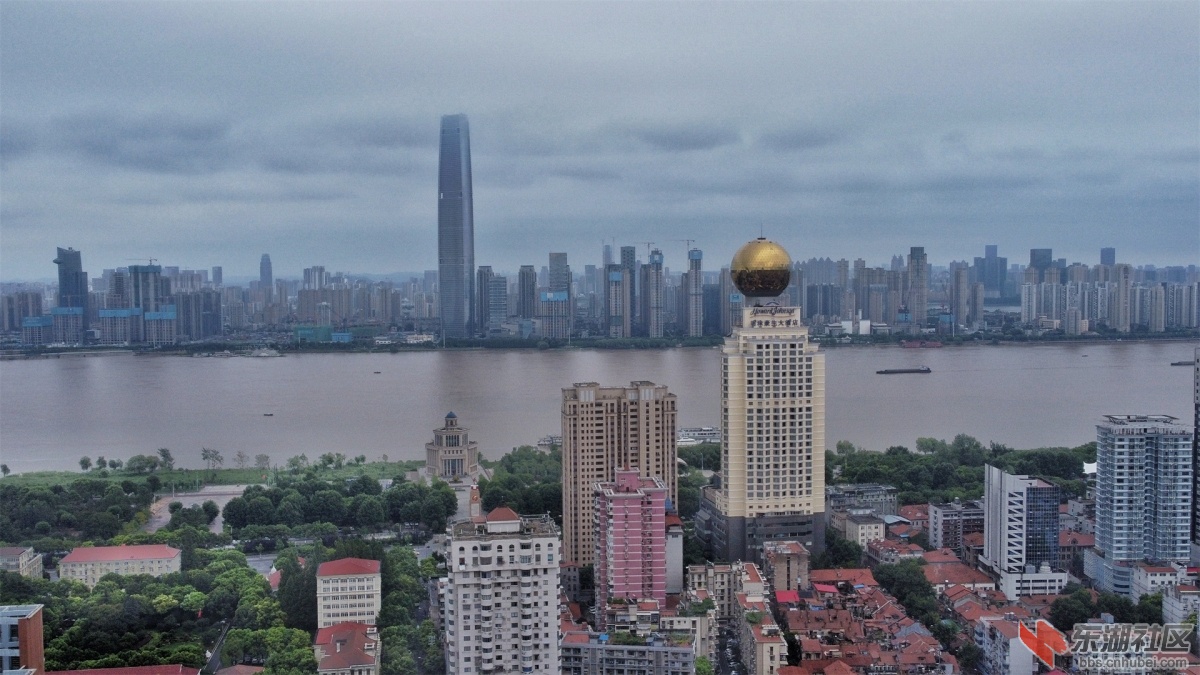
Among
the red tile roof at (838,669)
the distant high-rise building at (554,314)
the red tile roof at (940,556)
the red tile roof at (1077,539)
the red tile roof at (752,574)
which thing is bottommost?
the red tile roof at (838,669)

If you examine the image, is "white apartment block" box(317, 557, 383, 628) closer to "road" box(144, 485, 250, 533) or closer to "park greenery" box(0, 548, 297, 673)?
"park greenery" box(0, 548, 297, 673)

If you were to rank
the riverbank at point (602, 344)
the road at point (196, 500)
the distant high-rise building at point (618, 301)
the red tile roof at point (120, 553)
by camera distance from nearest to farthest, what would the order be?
the red tile roof at point (120, 553) < the road at point (196, 500) < the riverbank at point (602, 344) < the distant high-rise building at point (618, 301)

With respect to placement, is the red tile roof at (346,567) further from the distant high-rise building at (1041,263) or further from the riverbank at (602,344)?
the distant high-rise building at (1041,263)

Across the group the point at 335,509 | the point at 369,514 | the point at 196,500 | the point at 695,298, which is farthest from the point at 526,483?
the point at 695,298

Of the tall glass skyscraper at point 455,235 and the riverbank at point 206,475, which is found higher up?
the tall glass skyscraper at point 455,235

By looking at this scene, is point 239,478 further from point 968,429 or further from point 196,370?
point 196,370

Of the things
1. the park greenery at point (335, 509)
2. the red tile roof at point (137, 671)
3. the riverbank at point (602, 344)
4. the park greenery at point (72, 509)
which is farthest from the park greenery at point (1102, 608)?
the riverbank at point (602, 344)

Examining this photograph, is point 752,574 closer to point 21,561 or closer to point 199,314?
point 21,561
